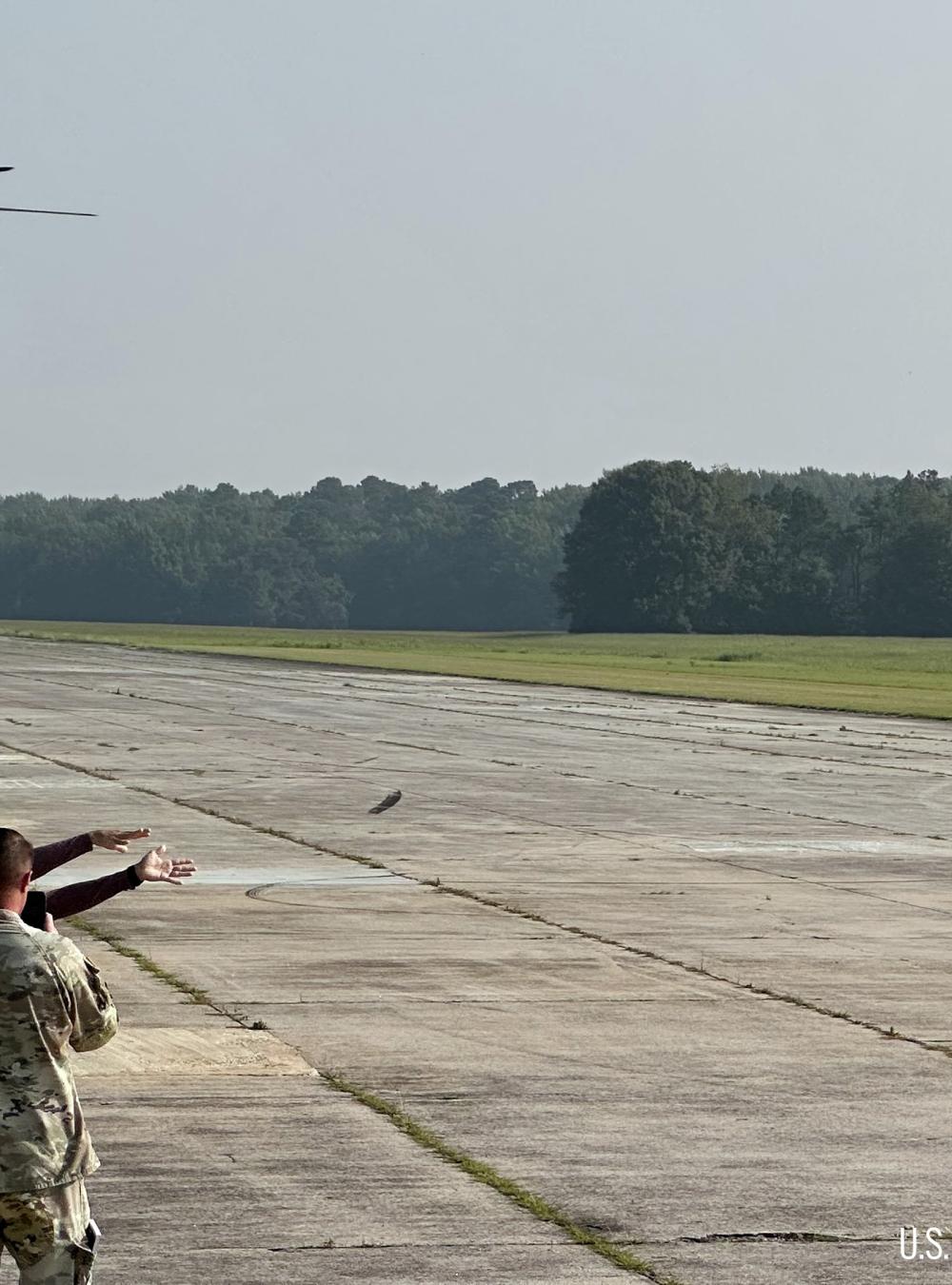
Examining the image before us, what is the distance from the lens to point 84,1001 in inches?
274

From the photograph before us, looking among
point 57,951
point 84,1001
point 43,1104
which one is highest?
point 57,951

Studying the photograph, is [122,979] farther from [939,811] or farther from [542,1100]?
[939,811]

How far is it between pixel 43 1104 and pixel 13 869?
2.45 ft

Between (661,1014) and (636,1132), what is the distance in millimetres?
3408

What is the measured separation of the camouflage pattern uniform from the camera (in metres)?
6.71

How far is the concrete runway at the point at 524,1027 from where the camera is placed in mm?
9109

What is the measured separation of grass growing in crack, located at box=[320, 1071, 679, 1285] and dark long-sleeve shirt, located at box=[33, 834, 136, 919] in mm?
2530

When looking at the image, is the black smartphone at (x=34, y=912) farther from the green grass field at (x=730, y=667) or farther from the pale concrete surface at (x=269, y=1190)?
the green grass field at (x=730, y=667)

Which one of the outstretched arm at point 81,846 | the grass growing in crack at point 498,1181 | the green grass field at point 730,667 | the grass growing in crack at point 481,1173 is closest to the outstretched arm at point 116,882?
the outstretched arm at point 81,846

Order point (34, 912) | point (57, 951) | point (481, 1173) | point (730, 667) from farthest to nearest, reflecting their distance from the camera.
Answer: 1. point (730, 667)
2. point (481, 1173)
3. point (34, 912)
4. point (57, 951)

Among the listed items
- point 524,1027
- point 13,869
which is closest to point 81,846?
point 13,869

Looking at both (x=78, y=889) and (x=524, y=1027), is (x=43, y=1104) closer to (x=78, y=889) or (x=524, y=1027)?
(x=78, y=889)

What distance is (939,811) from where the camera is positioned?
29.9m

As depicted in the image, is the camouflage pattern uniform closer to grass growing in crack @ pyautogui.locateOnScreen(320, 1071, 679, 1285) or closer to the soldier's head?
the soldier's head
